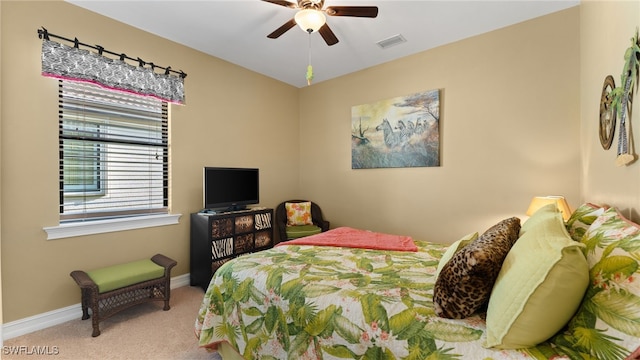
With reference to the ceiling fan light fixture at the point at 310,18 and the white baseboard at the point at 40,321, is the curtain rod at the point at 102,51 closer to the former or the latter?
the ceiling fan light fixture at the point at 310,18

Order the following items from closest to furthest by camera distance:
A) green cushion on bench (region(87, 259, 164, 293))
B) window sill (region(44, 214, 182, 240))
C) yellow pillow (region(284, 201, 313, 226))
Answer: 1. green cushion on bench (region(87, 259, 164, 293))
2. window sill (region(44, 214, 182, 240))
3. yellow pillow (region(284, 201, 313, 226))

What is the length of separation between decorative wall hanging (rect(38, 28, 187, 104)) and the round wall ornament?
3717 millimetres

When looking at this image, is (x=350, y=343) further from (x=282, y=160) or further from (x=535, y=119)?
(x=282, y=160)

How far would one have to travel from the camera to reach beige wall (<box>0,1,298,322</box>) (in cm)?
227

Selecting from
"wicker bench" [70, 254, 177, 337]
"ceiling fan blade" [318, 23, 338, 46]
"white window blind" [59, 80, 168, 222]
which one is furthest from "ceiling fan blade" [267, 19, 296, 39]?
"wicker bench" [70, 254, 177, 337]

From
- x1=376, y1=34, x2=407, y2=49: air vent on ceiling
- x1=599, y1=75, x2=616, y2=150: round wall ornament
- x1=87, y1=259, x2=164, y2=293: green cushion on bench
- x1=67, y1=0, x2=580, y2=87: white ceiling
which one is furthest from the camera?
x1=376, y1=34, x2=407, y2=49: air vent on ceiling

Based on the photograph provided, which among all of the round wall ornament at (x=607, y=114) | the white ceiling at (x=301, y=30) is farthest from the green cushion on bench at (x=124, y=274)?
the round wall ornament at (x=607, y=114)

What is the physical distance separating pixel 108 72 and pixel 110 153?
783mm

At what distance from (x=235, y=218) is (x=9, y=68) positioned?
230 centimetres

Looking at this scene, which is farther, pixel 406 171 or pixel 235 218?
pixel 406 171

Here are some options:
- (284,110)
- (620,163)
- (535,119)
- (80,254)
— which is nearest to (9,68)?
(80,254)

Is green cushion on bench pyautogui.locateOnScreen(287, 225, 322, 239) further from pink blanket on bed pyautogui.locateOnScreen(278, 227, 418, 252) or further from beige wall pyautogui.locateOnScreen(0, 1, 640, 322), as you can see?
pink blanket on bed pyautogui.locateOnScreen(278, 227, 418, 252)

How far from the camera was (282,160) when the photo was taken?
15.0 feet

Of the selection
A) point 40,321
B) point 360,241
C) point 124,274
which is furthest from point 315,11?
point 40,321
